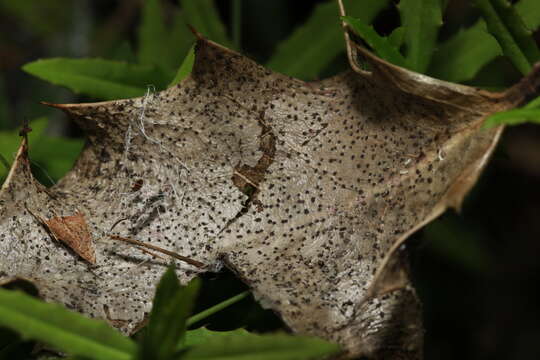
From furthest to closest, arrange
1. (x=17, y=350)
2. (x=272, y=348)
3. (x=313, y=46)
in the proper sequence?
(x=313, y=46)
(x=17, y=350)
(x=272, y=348)

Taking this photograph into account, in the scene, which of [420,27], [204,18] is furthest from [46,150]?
[420,27]

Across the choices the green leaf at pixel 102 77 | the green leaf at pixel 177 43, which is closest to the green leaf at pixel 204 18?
the green leaf at pixel 177 43

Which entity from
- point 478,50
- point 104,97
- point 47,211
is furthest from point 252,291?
point 478,50

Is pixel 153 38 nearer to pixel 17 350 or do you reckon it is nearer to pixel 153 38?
pixel 153 38

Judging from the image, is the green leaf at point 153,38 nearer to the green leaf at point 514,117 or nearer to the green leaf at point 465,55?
the green leaf at point 465,55

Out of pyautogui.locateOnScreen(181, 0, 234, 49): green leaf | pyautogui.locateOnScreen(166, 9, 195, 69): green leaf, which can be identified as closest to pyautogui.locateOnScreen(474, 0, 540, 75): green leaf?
pyautogui.locateOnScreen(181, 0, 234, 49): green leaf

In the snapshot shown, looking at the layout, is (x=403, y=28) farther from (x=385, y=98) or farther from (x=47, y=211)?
(x=47, y=211)

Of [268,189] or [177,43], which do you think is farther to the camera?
[177,43]

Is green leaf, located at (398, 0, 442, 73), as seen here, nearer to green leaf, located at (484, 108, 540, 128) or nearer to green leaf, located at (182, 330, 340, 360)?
green leaf, located at (484, 108, 540, 128)
